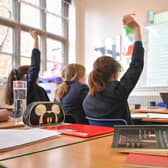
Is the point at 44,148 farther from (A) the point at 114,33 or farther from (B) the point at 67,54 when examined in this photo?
(B) the point at 67,54

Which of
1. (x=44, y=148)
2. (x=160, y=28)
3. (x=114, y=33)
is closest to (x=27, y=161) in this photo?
(x=44, y=148)

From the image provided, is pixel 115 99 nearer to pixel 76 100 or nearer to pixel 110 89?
pixel 110 89

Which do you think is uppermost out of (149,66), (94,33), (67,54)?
(94,33)

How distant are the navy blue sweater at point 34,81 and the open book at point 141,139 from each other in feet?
4.36

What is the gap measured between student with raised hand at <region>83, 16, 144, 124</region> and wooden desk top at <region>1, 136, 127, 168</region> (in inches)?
37.3

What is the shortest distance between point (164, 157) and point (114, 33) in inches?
153

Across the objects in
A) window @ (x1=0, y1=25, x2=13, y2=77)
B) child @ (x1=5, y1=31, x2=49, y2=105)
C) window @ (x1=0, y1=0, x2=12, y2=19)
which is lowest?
child @ (x1=5, y1=31, x2=49, y2=105)

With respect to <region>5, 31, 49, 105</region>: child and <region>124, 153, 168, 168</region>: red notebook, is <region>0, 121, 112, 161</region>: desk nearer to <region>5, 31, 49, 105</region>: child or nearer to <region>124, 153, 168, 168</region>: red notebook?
<region>124, 153, 168, 168</region>: red notebook

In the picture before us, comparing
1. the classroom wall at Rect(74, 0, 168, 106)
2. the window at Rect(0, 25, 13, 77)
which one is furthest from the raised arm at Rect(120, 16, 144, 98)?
the window at Rect(0, 25, 13, 77)

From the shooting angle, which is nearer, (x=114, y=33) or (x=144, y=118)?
(x=144, y=118)

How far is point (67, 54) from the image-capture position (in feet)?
15.7

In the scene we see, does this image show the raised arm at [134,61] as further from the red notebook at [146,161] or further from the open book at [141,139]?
the red notebook at [146,161]

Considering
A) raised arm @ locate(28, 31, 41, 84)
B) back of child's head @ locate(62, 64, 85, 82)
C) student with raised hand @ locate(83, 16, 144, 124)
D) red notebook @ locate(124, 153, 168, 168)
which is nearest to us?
red notebook @ locate(124, 153, 168, 168)

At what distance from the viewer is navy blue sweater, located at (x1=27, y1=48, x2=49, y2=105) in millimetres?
2035
